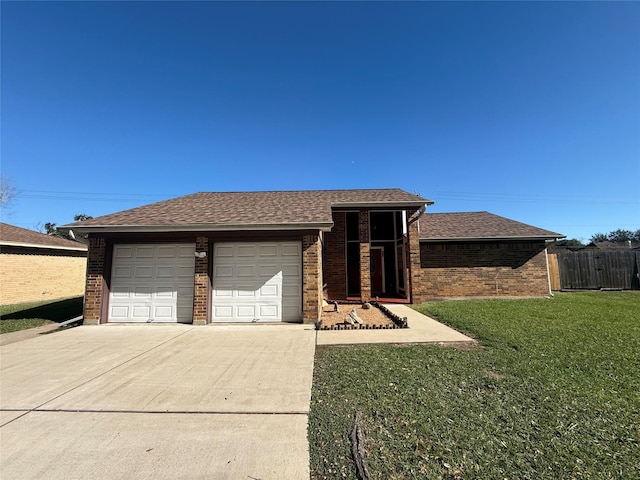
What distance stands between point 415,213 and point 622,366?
809 centimetres

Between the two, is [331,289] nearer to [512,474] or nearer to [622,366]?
[622,366]

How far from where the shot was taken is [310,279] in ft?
27.2

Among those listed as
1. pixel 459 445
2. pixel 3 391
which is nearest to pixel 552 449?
pixel 459 445

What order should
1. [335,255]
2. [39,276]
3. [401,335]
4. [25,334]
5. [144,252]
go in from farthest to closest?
[39,276], [335,255], [144,252], [25,334], [401,335]

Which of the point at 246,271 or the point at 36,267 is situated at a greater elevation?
the point at 36,267

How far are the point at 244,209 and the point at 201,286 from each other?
309 centimetres

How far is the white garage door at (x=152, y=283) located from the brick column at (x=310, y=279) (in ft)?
10.7

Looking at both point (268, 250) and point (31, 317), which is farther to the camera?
point (31, 317)

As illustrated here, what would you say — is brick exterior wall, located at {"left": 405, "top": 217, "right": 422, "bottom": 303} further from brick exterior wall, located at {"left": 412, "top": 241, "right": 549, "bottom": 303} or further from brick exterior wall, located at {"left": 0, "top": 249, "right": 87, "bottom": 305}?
brick exterior wall, located at {"left": 0, "top": 249, "right": 87, "bottom": 305}

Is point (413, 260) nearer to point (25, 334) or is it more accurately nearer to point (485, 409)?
point (485, 409)

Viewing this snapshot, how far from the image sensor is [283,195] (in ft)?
43.2

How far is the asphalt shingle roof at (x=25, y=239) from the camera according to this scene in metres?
13.7

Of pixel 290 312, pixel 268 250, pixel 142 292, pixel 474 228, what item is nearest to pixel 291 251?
pixel 268 250

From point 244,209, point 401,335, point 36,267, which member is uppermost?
point 244,209
